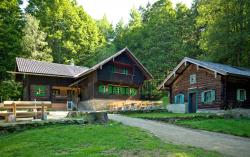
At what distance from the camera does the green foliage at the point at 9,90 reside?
43000mm

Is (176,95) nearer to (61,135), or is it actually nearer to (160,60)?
(160,60)

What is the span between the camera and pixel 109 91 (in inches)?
1569

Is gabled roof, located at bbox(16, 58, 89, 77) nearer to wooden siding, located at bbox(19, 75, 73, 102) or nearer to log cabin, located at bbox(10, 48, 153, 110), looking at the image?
log cabin, located at bbox(10, 48, 153, 110)

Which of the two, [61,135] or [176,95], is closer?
[61,135]

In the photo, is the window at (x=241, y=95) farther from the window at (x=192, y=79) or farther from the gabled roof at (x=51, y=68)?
the gabled roof at (x=51, y=68)

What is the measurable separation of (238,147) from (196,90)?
1690cm

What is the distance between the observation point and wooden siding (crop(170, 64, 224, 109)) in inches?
1040

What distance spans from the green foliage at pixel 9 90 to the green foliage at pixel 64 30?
13470mm

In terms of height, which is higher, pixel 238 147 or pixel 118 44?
pixel 118 44

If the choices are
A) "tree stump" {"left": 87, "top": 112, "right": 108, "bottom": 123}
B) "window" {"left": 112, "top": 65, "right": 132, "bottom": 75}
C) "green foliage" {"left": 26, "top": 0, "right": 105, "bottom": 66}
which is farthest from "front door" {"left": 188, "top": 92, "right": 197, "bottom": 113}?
"green foliage" {"left": 26, "top": 0, "right": 105, "bottom": 66}

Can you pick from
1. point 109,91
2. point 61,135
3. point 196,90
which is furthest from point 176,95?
point 61,135

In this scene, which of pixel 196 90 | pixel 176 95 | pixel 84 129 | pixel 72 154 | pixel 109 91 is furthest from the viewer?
pixel 109 91

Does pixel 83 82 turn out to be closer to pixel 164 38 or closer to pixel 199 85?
pixel 164 38

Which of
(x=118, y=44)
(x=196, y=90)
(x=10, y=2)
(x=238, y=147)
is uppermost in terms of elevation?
(x=10, y=2)
